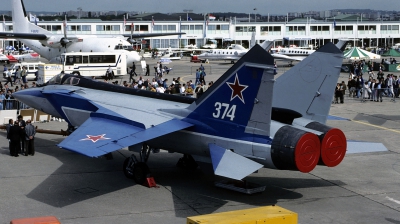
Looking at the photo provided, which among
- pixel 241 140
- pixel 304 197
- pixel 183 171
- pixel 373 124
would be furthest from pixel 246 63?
pixel 373 124

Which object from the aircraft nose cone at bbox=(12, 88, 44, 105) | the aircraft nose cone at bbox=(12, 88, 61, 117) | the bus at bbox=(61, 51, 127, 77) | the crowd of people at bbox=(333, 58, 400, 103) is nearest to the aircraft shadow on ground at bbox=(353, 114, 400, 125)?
the crowd of people at bbox=(333, 58, 400, 103)

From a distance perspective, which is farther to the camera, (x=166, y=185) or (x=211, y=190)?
(x=166, y=185)

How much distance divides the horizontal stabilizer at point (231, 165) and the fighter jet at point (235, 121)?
0.02m

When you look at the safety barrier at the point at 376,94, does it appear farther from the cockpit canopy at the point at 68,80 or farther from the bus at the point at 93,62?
the cockpit canopy at the point at 68,80

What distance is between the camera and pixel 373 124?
1034 inches

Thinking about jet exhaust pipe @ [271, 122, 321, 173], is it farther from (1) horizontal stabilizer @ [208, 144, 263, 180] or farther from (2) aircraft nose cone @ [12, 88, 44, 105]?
(2) aircraft nose cone @ [12, 88, 44, 105]

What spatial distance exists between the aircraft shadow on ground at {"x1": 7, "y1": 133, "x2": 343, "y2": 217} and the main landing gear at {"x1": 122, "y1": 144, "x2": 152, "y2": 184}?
0.77 ft

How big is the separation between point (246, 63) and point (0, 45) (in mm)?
84456

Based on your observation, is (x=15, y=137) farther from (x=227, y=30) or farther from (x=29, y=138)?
(x=227, y=30)

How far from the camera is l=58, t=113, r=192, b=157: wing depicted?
1356 centimetres

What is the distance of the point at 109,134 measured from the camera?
14.6 m

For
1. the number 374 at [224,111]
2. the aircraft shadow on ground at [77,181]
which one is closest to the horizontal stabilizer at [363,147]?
the number 374 at [224,111]

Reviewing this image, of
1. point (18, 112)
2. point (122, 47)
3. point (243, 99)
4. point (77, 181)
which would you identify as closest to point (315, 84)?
point (243, 99)

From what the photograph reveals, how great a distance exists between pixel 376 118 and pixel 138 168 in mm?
16068
